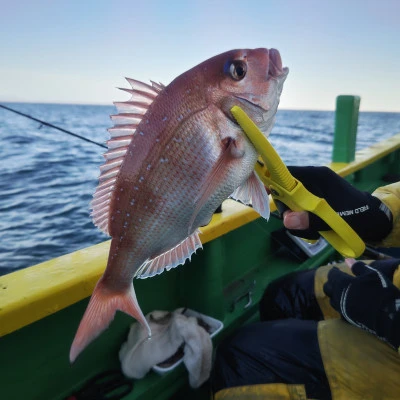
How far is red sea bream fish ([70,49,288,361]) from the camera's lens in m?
0.95

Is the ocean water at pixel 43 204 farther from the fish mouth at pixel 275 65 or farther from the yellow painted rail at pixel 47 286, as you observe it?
the fish mouth at pixel 275 65

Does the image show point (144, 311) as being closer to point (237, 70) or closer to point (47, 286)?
point (47, 286)

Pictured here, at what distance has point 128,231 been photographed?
101 centimetres

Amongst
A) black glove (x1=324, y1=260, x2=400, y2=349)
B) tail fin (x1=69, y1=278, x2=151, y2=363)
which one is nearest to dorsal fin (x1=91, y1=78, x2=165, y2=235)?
tail fin (x1=69, y1=278, x2=151, y2=363)

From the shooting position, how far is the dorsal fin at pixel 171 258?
3.48ft

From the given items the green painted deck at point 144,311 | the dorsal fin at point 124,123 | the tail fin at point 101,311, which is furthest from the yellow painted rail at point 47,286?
the dorsal fin at point 124,123

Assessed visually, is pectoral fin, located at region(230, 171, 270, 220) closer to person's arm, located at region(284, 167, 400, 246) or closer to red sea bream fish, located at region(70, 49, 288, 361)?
red sea bream fish, located at region(70, 49, 288, 361)

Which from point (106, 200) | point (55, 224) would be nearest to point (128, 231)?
point (106, 200)

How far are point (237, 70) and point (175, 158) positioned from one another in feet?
0.97

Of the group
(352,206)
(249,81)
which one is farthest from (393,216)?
(249,81)

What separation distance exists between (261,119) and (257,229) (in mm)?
2327

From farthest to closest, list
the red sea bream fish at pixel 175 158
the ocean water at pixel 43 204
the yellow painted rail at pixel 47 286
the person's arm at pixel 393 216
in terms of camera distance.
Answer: the ocean water at pixel 43 204 → the person's arm at pixel 393 216 → the yellow painted rail at pixel 47 286 → the red sea bream fish at pixel 175 158

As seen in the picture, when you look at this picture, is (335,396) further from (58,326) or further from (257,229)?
(257,229)

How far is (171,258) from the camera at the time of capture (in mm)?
1071
